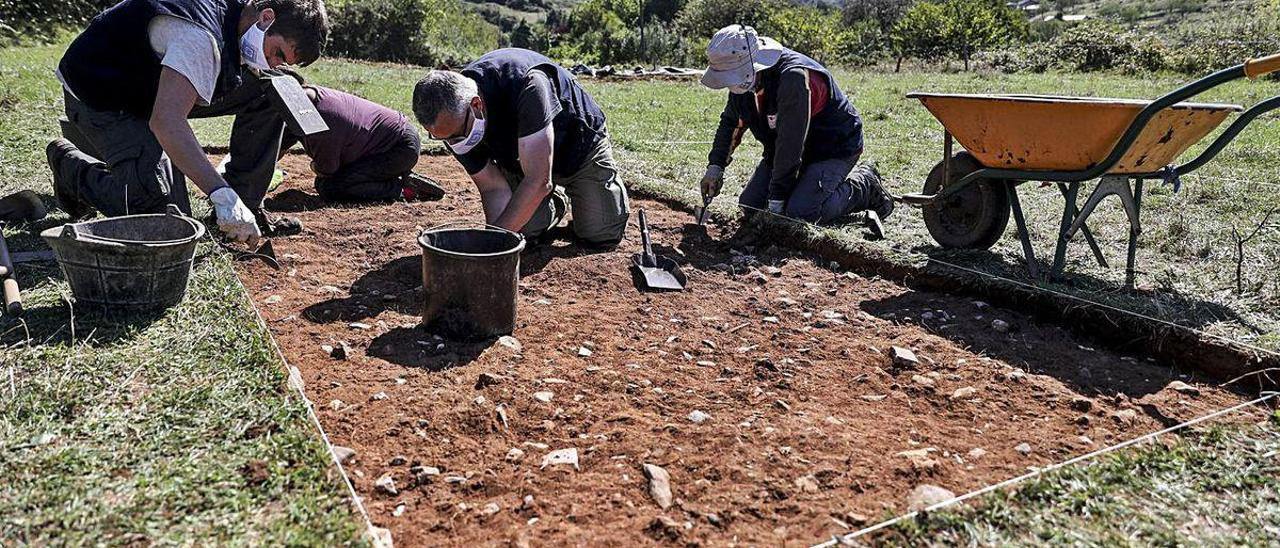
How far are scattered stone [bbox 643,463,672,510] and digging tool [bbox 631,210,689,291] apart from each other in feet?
5.55

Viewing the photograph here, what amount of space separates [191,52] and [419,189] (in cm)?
245

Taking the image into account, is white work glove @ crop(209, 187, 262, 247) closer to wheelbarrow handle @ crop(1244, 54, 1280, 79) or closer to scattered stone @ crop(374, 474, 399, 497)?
scattered stone @ crop(374, 474, 399, 497)

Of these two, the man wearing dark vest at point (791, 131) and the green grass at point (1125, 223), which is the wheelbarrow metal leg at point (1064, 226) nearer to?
the green grass at point (1125, 223)

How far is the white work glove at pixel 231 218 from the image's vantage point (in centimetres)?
340

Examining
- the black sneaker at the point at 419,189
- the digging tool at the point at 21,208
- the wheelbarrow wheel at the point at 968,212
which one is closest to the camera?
the wheelbarrow wheel at the point at 968,212

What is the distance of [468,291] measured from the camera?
10.7 feet

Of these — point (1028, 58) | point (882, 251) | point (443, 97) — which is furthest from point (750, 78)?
point (1028, 58)

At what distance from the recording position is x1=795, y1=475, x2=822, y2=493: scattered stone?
2359mm

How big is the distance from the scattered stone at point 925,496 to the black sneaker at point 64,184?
4239 mm

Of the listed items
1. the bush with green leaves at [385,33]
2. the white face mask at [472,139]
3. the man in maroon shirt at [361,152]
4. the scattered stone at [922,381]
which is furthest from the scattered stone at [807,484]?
the bush with green leaves at [385,33]

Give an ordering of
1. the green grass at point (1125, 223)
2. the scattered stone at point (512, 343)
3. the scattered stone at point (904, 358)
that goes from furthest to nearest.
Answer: the green grass at point (1125, 223) < the scattered stone at point (512, 343) < the scattered stone at point (904, 358)

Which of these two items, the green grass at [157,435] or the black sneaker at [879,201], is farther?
the black sneaker at [879,201]

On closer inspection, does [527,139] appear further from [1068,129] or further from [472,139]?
[1068,129]

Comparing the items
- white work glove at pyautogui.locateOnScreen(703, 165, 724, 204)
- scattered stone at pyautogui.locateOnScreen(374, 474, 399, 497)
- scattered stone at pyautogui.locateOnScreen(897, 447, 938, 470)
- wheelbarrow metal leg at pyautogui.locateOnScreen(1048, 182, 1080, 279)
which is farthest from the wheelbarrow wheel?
scattered stone at pyautogui.locateOnScreen(374, 474, 399, 497)
